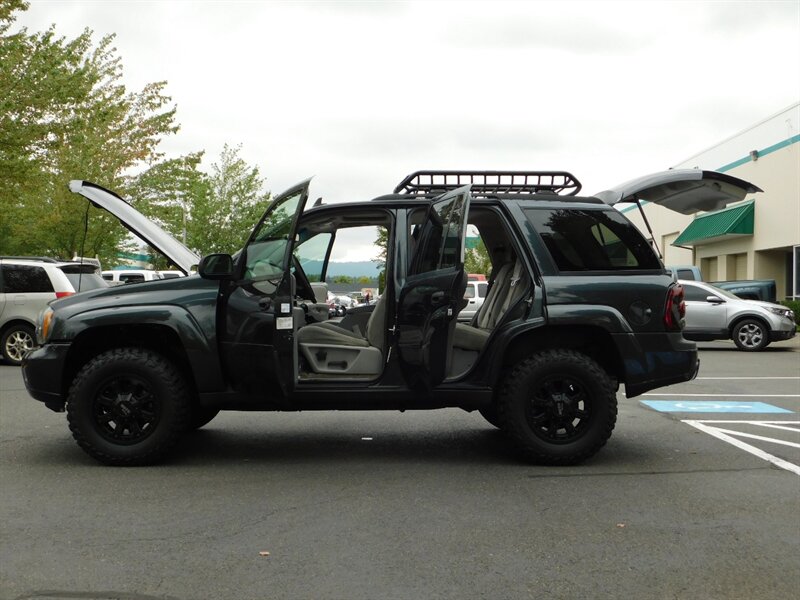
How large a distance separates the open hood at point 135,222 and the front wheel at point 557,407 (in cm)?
294

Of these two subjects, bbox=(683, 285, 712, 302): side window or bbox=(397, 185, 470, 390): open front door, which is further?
bbox=(683, 285, 712, 302): side window

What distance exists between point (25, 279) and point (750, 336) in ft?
46.7

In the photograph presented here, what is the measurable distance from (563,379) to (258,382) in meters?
2.18

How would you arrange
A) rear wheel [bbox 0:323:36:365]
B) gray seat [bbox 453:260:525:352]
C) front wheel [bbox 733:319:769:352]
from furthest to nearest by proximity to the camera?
front wheel [bbox 733:319:769:352] → rear wheel [bbox 0:323:36:365] → gray seat [bbox 453:260:525:352]

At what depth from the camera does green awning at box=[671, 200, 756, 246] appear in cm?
3075

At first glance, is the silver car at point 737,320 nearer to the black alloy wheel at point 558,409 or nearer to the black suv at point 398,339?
the black suv at point 398,339

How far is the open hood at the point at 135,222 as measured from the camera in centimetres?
730

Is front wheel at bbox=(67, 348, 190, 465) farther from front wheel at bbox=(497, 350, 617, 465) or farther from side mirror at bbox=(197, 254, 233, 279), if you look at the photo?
front wheel at bbox=(497, 350, 617, 465)

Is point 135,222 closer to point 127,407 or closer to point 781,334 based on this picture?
point 127,407

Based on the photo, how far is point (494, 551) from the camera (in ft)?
14.8

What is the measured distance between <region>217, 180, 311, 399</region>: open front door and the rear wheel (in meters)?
9.96

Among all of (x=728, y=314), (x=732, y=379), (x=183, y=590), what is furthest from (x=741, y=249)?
(x=183, y=590)

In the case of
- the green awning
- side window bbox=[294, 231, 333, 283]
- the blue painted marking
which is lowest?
the blue painted marking

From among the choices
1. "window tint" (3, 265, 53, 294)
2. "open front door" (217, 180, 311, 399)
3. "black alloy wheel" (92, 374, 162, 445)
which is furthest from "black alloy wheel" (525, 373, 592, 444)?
"window tint" (3, 265, 53, 294)
